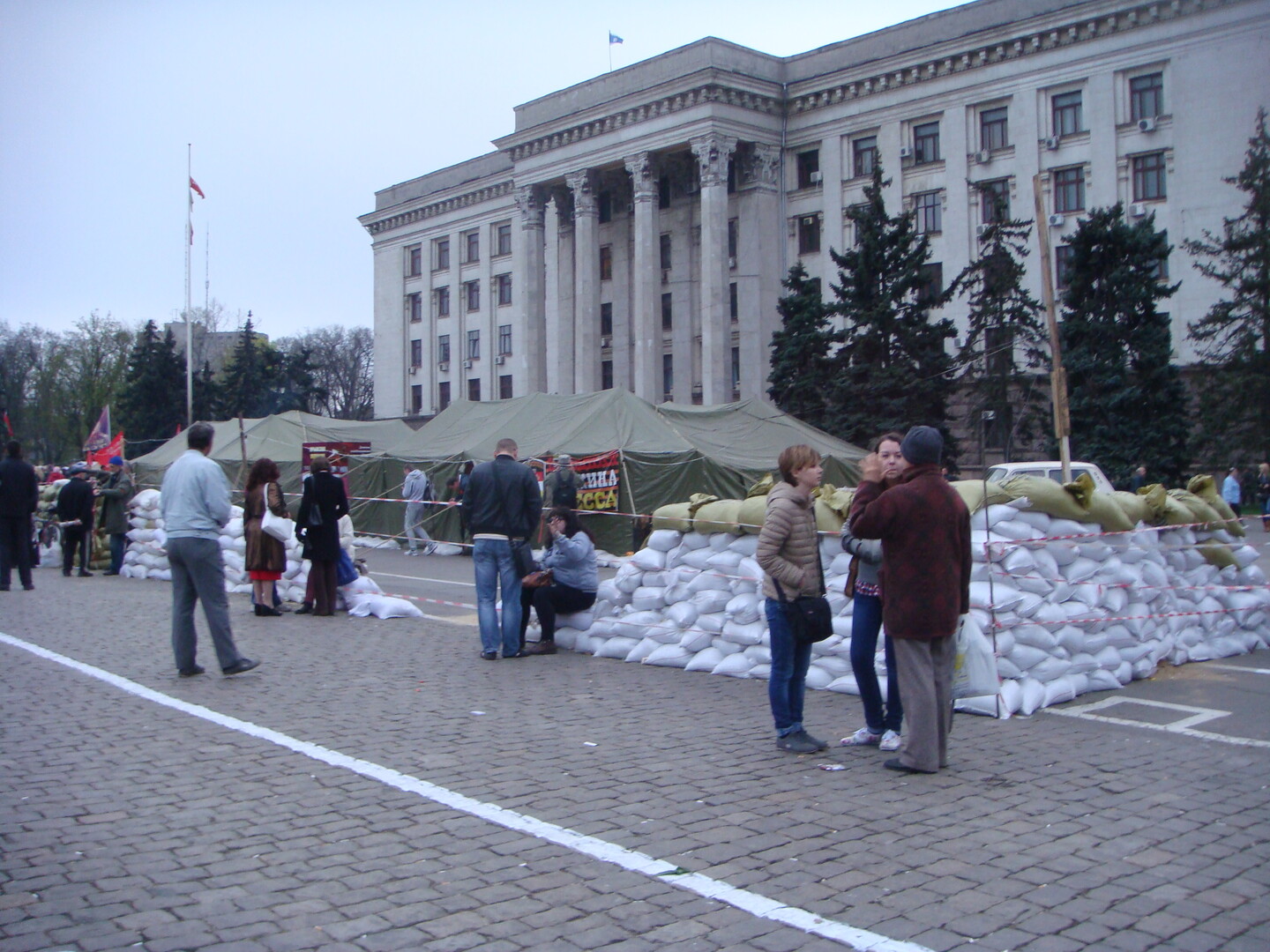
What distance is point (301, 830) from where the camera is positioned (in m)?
5.14

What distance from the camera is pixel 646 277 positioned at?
52.5 m

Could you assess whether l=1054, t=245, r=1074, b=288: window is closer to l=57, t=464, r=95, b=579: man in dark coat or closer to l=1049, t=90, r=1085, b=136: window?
l=1049, t=90, r=1085, b=136: window

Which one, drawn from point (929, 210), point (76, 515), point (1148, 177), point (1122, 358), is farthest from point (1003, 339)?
point (76, 515)

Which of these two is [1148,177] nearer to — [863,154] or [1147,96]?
[1147,96]

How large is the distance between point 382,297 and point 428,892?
72434 millimetres

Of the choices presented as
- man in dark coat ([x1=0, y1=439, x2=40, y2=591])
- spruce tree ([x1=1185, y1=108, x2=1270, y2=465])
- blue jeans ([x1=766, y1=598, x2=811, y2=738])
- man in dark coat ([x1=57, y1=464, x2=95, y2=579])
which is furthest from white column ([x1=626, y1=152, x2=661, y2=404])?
blue jeans ([x1=766, y1=598, x2=811, y2=738])

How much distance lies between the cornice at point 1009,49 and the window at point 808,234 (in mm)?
4688

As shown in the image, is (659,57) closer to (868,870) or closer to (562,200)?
(562,200)

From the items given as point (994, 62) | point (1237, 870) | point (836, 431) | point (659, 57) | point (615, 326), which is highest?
point (659, 57)

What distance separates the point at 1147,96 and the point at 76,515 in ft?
125

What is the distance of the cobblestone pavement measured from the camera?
405 centimetres

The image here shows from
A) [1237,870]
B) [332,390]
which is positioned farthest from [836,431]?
[332,390]

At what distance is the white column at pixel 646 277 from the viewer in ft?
172

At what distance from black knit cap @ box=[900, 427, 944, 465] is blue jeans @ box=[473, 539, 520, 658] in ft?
15.4
